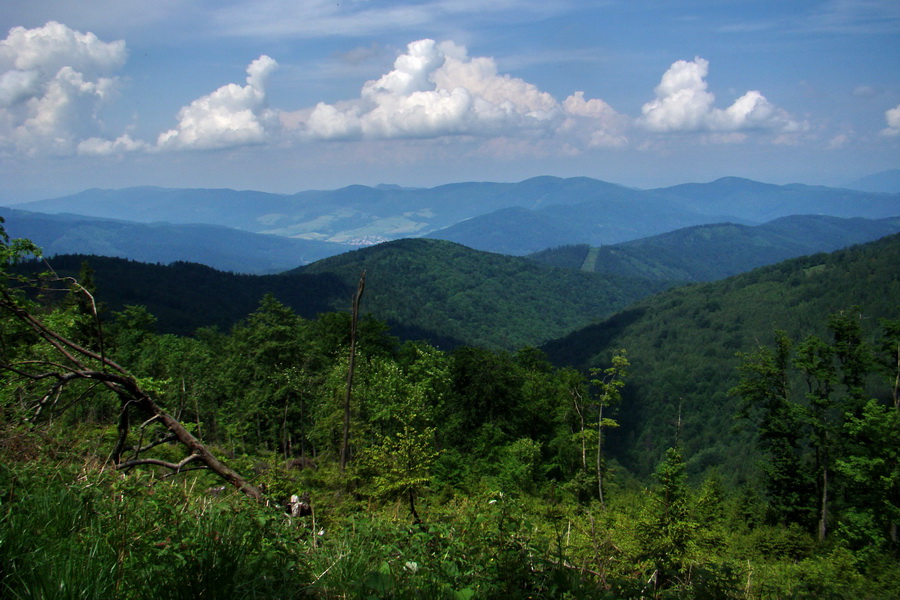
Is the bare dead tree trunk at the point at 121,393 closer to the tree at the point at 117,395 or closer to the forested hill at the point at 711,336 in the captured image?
the tree at the point at 117,395

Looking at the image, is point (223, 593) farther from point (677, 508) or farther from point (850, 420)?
point (850, 420)

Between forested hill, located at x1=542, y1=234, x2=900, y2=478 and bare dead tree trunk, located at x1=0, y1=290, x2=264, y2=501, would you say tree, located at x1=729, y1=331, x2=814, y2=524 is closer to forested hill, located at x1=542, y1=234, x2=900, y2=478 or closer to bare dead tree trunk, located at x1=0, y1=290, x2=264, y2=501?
bare dead tree trunk, located at x1=0, y1=290, x2=264, y2=501

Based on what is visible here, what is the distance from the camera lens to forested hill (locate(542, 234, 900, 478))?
108562 mm

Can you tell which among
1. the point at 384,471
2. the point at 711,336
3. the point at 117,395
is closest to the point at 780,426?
the point at 384,471

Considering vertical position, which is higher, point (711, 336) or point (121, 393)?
point (121, 393)

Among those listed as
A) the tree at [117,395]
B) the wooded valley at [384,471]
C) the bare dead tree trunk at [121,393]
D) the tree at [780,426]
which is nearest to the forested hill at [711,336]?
the wooded valley at [384,471]

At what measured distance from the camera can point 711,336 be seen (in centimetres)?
16250

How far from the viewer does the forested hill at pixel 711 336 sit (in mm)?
108562

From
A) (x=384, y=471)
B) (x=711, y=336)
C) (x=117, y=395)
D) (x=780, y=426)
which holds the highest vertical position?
(x=117, y=395)

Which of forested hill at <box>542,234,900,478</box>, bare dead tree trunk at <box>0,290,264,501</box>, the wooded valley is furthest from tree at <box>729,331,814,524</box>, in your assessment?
forested hill at <box>542,234,900,478</box>

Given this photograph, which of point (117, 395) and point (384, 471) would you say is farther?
point (384, 471)

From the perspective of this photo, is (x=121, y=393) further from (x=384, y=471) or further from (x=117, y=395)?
(x=384, y=471)

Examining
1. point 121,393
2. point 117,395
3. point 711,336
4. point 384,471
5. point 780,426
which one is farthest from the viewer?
point 711,336

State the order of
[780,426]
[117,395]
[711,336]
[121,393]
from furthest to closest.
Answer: [711,336]
[780,426]
[117,395]
[121,393]
